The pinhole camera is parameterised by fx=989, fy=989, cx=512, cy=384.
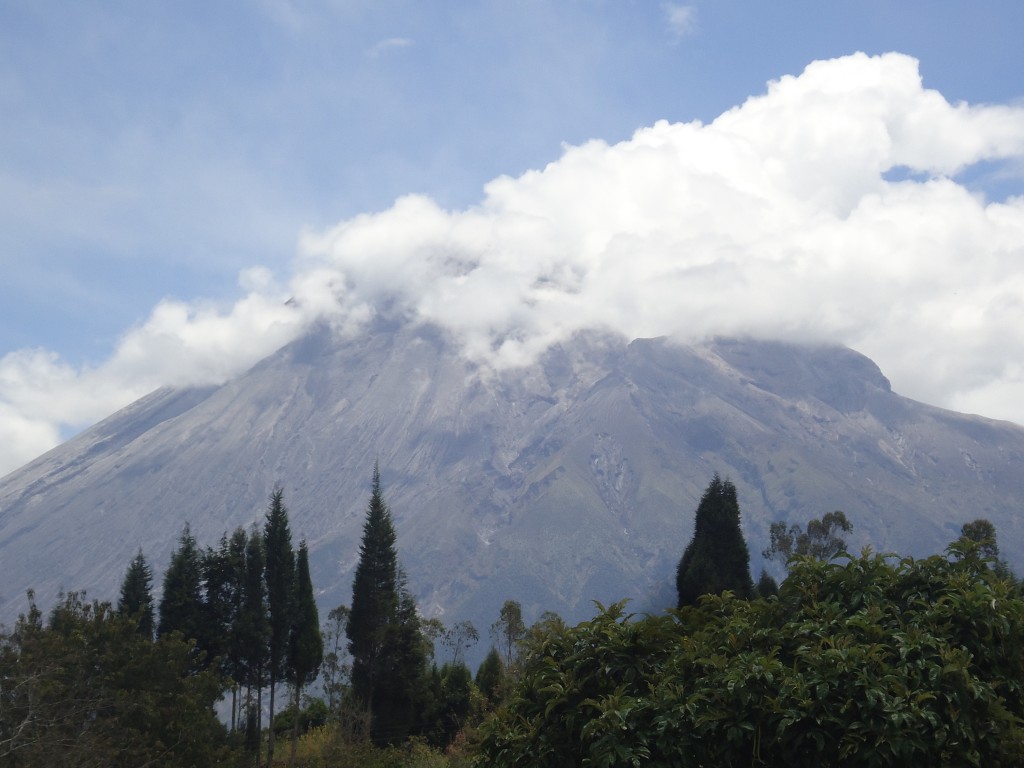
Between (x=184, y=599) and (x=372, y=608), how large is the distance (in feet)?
30.6

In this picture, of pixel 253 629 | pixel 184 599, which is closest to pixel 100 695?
pixel 253 629

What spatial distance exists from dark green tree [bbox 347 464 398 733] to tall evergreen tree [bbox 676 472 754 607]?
16.7 m

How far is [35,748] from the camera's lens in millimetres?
20422

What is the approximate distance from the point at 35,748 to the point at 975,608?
18.4 metres

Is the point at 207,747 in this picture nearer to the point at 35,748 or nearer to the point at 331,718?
the point at 35,748

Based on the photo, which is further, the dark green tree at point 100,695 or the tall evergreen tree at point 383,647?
the tall evergreen tree at point 383,647

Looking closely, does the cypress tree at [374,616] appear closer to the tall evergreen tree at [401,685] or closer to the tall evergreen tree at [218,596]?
the tall evergreen tree at [401,685]

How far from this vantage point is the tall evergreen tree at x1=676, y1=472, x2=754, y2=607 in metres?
34.8

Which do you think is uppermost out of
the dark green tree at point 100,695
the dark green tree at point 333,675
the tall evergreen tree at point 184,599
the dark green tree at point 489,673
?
the tall evergreen tree at point 184,599

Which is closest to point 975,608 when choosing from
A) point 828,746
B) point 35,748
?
point 828,746

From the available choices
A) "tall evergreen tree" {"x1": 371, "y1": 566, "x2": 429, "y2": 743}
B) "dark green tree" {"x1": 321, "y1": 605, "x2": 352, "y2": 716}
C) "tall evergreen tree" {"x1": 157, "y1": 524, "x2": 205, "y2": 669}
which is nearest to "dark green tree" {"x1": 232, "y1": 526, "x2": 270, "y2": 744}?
"tall evergreen tree" {"x1": 157, "y1": 524, "x2": 205, "y2": 669}

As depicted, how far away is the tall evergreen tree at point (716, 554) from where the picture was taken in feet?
114

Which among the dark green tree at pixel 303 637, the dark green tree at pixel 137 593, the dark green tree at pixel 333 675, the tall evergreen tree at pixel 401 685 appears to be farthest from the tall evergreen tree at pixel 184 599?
the tall evergreen tree at pixel 401 685

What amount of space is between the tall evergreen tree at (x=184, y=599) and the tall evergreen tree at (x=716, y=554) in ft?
68.2
